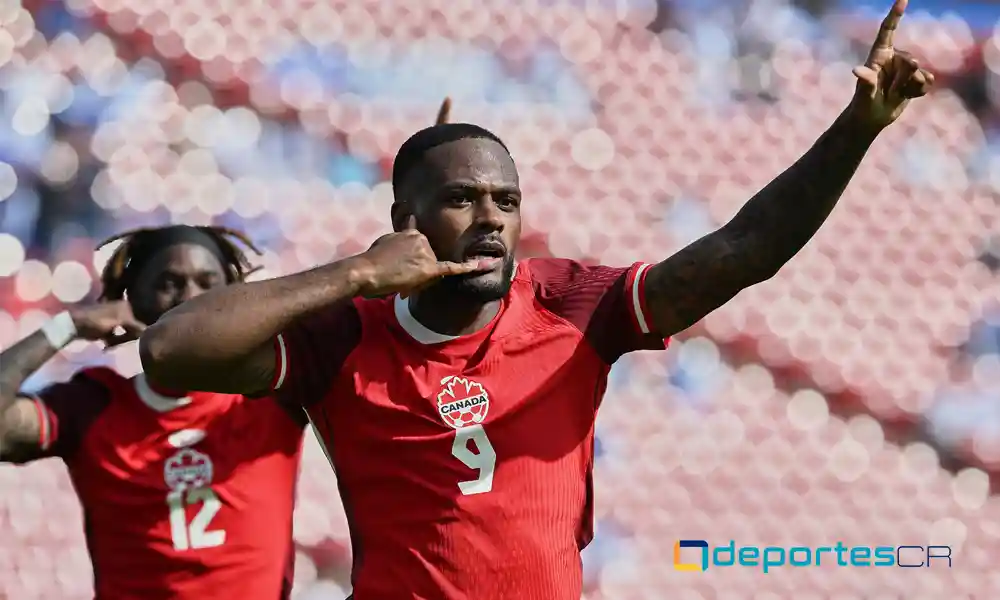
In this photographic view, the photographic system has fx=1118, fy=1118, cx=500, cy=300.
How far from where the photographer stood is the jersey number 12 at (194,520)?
2.95m

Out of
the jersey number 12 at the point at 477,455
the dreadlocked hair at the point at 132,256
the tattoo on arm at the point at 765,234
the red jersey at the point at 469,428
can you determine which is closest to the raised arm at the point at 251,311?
the red jersey at the point at 469,428

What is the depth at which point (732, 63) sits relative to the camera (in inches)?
188

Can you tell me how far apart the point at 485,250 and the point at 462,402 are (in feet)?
0.90

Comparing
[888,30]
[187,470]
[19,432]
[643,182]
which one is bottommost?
[187,470]

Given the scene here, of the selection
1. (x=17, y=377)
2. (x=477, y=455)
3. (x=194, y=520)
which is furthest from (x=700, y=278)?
(x=17, y=377)

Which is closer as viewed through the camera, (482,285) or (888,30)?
(888,30)

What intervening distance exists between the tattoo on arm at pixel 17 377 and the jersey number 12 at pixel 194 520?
0.45 meters

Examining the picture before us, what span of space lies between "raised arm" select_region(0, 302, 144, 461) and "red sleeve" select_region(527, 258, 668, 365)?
1.57 m

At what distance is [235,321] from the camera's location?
6.01ft

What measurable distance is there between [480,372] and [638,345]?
11.5 inches

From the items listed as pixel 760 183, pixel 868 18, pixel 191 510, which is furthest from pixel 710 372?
pixel 191 510

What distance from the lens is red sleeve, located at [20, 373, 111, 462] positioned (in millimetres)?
3027

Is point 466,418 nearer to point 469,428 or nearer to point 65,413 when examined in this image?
point 469,428

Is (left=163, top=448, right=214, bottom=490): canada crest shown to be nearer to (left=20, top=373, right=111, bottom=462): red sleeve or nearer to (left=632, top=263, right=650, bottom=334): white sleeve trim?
(left=20, top=373, right=111, bottom=462): red sleeve
